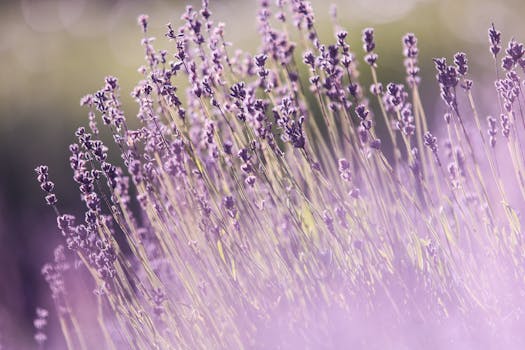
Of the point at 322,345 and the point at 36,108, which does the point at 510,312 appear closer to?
the point at 322,345

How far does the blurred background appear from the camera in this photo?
4.64 meters

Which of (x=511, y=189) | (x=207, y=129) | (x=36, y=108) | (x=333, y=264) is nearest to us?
(x=207, y=129)

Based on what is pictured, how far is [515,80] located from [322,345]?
1.01 meters

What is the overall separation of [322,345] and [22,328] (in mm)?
2788

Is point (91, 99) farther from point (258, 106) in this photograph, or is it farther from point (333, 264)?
point (333, 264)

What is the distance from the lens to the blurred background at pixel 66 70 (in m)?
4.64

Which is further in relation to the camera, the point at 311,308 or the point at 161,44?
the point at 161,44

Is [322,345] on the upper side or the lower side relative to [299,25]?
lower

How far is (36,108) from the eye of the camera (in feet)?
23.7

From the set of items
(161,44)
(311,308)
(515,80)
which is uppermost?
(161,44)

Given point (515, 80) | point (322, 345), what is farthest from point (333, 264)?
point (515, 80)

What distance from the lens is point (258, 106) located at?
2088 mm

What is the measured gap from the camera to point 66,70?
330 inches

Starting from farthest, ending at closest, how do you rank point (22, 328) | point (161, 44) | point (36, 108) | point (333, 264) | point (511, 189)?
point (161, 44) < point (36, 108) < point (22, 328) < point (511, 189) < point (333, 264)
